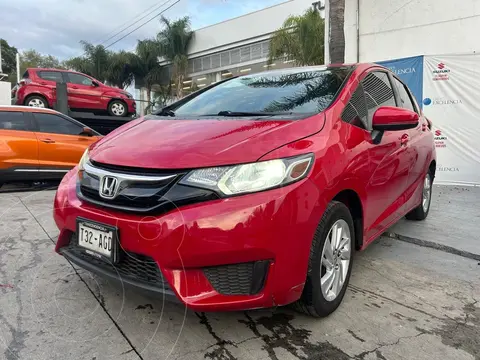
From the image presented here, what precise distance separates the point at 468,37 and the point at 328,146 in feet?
23.4

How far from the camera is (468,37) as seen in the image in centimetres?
791

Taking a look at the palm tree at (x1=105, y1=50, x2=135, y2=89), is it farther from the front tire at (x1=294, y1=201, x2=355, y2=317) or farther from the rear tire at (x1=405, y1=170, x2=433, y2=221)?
the front tire at (x1=294, y1=201, x2=355, y2=317)

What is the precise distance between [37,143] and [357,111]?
5.76 meters

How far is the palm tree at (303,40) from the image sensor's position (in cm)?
1343

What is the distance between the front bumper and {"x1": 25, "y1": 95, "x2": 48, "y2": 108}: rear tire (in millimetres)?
9593

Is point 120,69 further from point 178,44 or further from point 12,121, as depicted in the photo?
point 12,121

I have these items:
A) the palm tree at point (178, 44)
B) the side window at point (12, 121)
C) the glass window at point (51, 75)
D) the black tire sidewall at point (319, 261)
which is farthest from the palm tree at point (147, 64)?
the black tire sidewall at point (319, 261)

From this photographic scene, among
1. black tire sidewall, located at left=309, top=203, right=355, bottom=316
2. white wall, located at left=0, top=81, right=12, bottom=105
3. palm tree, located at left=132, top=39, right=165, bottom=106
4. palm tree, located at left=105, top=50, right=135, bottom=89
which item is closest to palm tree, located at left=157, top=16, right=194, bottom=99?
palm tree, located at left=132, top=39, right=165, bottom=106

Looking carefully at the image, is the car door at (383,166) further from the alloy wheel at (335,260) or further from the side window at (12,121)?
the side window at (12,121)

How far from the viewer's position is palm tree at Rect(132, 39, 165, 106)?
26922 mm

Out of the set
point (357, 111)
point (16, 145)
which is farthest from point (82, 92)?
point (357, 111)

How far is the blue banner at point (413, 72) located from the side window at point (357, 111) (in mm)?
5355

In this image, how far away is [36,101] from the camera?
10.6 m

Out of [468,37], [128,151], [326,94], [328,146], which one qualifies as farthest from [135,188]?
[468,37]
